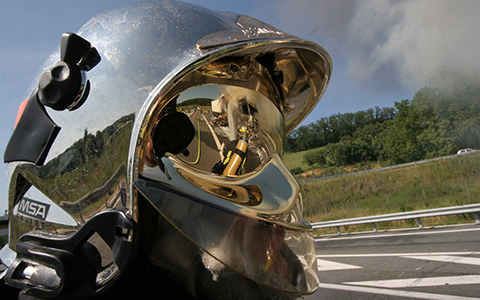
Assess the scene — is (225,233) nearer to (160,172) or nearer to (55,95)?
(160,172)

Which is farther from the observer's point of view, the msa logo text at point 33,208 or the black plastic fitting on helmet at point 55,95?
the msa logo text at point 33,208

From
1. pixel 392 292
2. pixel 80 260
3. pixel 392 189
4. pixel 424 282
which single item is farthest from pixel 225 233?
pixel 392 189

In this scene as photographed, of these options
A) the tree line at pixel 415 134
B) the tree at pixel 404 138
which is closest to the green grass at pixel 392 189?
the tree line at pixel 415 134

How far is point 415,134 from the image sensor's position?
49.4 meters

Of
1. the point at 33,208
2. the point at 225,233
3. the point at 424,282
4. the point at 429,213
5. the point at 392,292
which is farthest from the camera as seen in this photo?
the point at 429,213

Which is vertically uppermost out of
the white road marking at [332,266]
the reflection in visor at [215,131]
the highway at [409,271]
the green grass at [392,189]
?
the reflection in visor at [215,131]

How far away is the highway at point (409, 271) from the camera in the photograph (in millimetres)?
2973

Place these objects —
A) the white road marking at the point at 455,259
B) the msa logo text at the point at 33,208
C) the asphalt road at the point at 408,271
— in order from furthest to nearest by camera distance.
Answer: the white road marking at the point at 455,259, the asphalt road at the point at 408,271, the msa logo text at the point at 33,208

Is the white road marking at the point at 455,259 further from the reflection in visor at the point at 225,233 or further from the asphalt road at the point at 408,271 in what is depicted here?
the reflection in visor at the point at 225,233

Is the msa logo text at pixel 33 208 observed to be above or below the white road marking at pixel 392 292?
above

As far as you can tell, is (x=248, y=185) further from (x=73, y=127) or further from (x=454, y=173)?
(x=454, y=173)

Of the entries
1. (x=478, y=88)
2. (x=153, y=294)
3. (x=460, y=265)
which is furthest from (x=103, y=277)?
(x=478, y=88)

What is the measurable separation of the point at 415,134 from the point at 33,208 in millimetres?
56863

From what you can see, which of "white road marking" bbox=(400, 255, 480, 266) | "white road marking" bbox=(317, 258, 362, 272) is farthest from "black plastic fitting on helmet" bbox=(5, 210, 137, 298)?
"white road marking" bbox=(400, 255, 480, 266)
